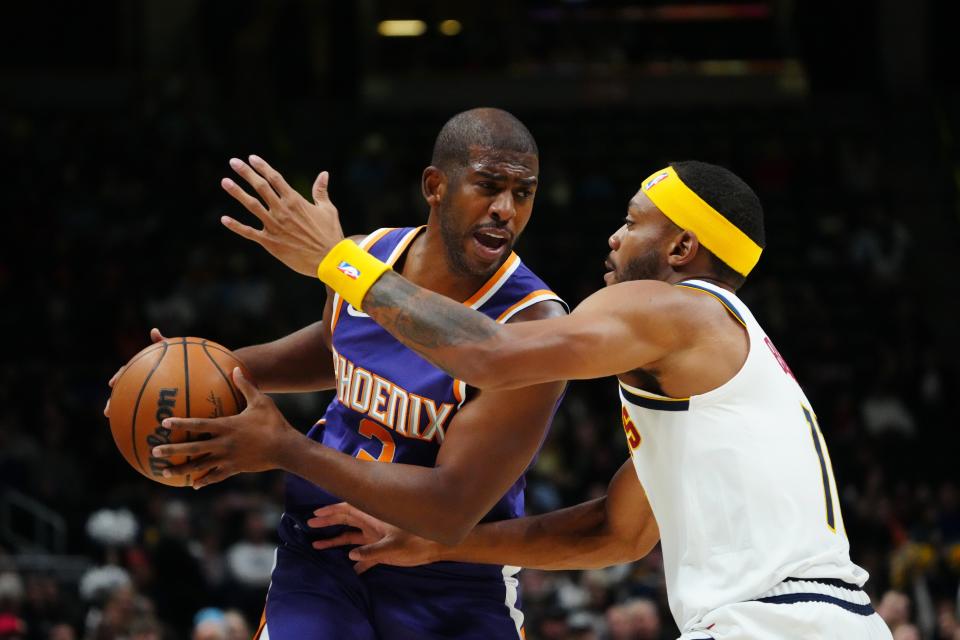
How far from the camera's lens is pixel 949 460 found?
14391mm

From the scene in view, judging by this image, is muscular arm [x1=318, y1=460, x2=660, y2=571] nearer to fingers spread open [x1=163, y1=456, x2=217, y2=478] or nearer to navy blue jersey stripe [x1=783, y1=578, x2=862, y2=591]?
fingers spread open [x1=163, y1=456, x2=217, y2=478]

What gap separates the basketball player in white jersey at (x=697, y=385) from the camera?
3.79 m

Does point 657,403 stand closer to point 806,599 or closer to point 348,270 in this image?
point 806,599

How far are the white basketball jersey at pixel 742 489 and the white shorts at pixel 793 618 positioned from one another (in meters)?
0.03

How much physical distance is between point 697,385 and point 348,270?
3.57ft

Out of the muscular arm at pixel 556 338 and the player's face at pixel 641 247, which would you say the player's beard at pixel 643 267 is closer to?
the player's face at pixel 641 247

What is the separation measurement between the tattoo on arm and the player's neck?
53 cm

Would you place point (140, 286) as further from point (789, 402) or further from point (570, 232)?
point (789, 402)

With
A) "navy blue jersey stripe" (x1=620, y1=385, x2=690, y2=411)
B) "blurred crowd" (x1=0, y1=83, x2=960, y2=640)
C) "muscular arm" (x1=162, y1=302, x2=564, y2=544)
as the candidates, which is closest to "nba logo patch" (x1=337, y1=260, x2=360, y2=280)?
"muscular arm" (x1=162, y1=302, x2=564, y2=544)

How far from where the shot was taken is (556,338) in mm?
3838

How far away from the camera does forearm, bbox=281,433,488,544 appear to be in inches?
160

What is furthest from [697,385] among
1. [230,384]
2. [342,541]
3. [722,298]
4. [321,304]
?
[321,304]

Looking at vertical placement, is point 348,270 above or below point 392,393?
above

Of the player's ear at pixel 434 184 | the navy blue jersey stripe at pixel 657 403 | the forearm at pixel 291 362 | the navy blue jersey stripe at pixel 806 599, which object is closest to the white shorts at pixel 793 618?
the navy blue jersey stripe at pixel 806 599
